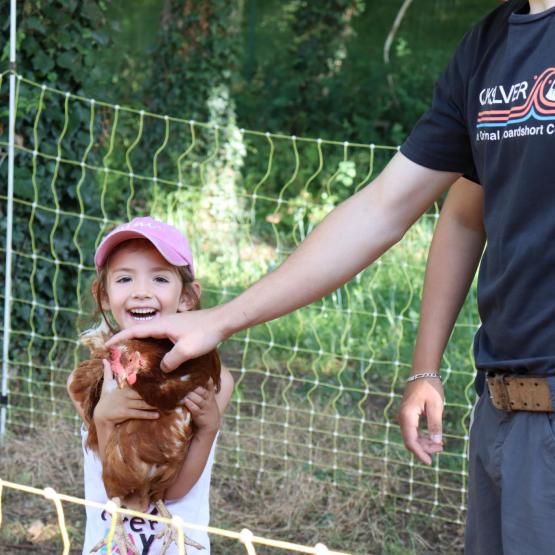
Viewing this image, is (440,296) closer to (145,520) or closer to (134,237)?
(134,237)

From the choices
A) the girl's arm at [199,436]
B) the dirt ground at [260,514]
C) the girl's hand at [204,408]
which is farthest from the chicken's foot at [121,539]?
the dirt ground at [260,514]

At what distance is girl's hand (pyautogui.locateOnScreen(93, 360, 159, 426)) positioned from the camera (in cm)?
211

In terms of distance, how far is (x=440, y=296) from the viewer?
83.0 inches

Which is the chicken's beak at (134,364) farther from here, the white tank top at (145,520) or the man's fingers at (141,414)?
the white tank top at (145,520)

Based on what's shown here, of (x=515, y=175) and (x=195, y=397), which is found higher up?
(x=515, y=175)

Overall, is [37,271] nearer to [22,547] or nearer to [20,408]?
[20,408]

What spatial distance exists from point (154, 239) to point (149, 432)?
1.45 ft

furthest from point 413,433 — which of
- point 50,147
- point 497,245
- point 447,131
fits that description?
point 50,147

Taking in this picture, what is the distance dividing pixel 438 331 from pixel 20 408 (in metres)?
2.86

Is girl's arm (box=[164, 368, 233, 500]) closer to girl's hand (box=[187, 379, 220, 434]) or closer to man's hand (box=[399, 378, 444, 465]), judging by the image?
girl's hand (box=[187, 379, 220, 434])

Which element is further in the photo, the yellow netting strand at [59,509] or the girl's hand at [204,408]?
the girl's hand at [204,408]

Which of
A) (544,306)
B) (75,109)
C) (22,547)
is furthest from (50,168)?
(544,306)

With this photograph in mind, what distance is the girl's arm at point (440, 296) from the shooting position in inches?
81.1

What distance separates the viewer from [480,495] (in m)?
1.87
